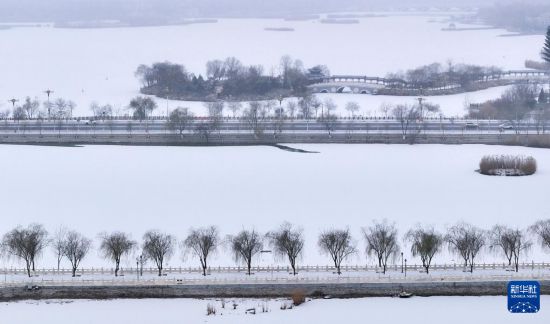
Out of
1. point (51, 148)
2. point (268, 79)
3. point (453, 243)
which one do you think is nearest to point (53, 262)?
point (453, 243)

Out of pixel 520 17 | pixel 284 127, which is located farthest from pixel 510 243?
pixel 520 17

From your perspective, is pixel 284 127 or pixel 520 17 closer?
pixel 284 127

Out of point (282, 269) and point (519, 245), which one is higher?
point (519, 245)

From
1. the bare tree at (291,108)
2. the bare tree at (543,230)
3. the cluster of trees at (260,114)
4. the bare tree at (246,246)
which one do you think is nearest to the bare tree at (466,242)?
the bare tree at (543,230)

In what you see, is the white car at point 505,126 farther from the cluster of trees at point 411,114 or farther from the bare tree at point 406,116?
the bare tree at point 406,116

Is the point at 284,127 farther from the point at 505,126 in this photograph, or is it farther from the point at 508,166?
the point at 508,166

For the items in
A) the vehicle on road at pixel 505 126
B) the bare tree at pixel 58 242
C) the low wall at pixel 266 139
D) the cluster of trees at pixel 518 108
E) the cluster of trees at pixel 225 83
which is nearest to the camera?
the bare tree at pixel 58 242
